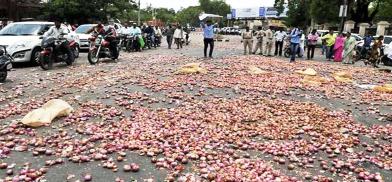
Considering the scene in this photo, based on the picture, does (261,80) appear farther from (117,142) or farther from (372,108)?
(117,142)

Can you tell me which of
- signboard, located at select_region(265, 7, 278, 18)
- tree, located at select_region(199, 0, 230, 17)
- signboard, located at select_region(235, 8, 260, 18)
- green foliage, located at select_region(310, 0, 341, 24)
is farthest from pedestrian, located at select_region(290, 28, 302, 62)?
tree, located at select_region(199, 0, 230, 17)

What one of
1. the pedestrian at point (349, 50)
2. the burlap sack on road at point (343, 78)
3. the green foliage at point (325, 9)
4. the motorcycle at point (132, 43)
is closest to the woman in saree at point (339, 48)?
the pedestrian at point (349, 50)

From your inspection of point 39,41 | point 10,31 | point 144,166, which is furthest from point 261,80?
point 10,31

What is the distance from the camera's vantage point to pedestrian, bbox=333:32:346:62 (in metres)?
22.3

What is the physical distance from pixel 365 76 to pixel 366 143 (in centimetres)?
949

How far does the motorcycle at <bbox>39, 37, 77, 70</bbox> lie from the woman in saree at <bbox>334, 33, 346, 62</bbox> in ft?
46.8

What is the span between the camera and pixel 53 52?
14898 millimetres

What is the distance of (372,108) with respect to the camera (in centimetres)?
954

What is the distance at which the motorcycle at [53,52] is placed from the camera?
46.9ft

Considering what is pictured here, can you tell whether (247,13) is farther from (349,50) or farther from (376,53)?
(376,53)

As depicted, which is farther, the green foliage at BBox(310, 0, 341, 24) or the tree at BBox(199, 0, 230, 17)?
the tree at BBox(199, 0, 230, 17)

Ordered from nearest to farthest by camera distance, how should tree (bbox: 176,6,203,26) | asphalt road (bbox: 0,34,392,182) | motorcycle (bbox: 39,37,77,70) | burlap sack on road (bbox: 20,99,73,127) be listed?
asphalt road (bbox: 0,34,392,182) < burlap sack on road (bbox: 20,99,73,127) < motorcycle (bbox: 39,37,77,70) < tree (bbox: 176,6,203,26)

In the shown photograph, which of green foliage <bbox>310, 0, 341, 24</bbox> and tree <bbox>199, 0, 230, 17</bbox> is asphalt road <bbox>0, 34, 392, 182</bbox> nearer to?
green foliage <bbox>310, 0, 341, 24</bbox>

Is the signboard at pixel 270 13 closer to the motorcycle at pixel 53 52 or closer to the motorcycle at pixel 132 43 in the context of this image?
the motorcycle at pixel 132 43
